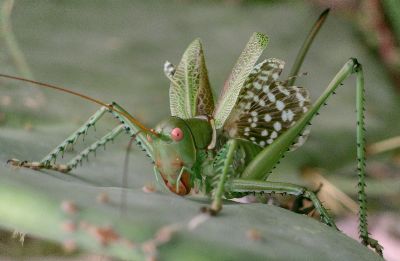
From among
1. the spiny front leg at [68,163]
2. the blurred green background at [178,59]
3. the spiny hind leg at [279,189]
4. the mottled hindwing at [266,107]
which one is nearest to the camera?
the spiny front leg at [68,163]

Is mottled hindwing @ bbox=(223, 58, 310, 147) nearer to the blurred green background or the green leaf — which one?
the green leaf

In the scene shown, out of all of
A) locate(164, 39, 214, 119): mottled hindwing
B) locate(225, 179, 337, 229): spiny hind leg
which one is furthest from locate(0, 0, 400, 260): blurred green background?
locate(225, 179, 337, 229): spiny hind leg

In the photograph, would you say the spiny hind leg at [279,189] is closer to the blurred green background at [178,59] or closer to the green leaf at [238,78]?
the green leaf at [238,78]

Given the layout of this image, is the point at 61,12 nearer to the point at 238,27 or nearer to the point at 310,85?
the point at 238,27

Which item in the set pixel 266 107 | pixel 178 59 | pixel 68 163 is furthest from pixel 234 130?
pixel 178 59

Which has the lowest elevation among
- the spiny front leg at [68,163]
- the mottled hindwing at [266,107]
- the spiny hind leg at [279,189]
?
the spiny hind leg at [279,189]

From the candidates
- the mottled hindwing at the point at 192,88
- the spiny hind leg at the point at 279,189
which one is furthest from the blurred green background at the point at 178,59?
the spiny hind leg at the point at 279,189

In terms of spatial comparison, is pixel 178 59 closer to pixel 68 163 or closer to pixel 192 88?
pixel 192 88

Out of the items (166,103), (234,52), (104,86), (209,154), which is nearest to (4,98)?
(104,86)
